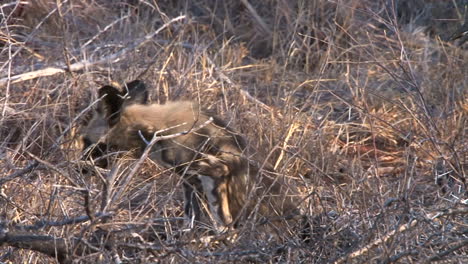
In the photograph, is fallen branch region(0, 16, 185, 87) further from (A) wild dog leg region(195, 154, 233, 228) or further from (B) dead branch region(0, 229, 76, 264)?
(B) dead branch region(0, 229, 76, 264)

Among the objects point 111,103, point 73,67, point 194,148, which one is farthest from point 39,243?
point 73,67

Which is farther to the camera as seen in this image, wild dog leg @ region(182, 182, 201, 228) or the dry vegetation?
wild dog leg @ region(182, 182, 201, 228)

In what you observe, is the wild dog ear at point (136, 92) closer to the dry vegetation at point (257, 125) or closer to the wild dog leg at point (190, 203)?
the dry vegetation at point (257, 125)

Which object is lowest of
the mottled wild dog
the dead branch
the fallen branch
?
the fallen branch

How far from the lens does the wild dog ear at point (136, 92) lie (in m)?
5.29

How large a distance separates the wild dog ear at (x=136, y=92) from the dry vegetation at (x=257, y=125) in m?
0.34

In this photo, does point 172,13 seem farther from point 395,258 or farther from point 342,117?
point 395,258

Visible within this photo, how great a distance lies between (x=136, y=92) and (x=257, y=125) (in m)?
1.06

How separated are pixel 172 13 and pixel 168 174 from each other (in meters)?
3.47

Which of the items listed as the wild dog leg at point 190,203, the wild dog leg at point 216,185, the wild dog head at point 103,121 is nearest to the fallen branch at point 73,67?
the wild dog head at point 103,121

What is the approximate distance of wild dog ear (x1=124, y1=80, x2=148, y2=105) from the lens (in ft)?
17.4

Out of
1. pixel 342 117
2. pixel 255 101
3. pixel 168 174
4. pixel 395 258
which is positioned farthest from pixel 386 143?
pixel 395 258

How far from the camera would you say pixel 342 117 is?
22.9 ft

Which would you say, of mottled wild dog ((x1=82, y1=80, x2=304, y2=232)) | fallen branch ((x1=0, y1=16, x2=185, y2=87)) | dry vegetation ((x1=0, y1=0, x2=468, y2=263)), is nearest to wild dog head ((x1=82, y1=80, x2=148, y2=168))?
mottled wild dog ((x1=82, y1=80, x2=304, y2=232))
